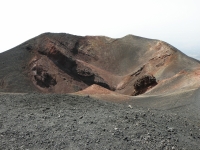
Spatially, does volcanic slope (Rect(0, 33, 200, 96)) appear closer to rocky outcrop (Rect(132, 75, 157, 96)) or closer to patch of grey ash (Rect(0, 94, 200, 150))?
rocky outcrop (Rect(132, 75, 157, 96))

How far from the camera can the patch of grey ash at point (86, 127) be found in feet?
29.5

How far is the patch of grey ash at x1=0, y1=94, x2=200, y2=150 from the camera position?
29.5 ft

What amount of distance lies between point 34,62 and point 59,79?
284cm

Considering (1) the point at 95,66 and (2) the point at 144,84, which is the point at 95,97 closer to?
(2) the point at 144,84

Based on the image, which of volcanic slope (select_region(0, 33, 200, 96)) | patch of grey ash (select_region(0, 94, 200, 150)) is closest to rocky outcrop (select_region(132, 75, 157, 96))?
volcanic slope (select_region(0, 33, 200, 96))

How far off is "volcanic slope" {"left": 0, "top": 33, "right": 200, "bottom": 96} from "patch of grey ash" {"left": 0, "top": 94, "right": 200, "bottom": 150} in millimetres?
8950

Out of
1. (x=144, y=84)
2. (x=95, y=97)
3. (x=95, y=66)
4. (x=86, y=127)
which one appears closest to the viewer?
(x=86, y=127)

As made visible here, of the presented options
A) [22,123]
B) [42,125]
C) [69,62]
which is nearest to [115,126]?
[42,125]

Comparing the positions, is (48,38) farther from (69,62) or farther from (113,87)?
(113,87)

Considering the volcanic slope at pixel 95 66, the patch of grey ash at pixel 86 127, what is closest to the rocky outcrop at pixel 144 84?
the volcanic slope at pixel 95 66

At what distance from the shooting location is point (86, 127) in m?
10.1

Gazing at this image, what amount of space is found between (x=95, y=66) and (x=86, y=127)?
24.5 metres

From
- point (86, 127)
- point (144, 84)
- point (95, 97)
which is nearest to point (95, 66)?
point (144, 84)

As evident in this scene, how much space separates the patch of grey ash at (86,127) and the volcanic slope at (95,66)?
895 centimetres
